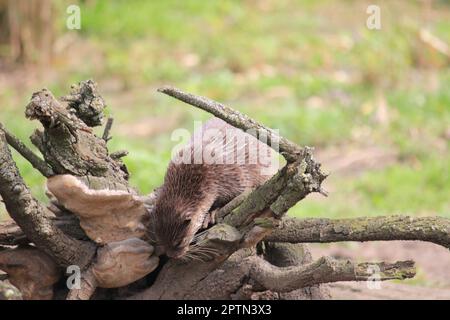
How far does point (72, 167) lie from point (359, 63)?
262 inches

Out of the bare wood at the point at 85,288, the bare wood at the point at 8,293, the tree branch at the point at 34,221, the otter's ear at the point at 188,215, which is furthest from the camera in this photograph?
the otter's ear at the point at 188,215

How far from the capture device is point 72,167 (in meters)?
3.26

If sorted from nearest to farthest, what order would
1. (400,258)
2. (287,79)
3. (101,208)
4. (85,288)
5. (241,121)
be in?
(241,121) → (101,208) → (85,288) → (400,258) → (287,79)

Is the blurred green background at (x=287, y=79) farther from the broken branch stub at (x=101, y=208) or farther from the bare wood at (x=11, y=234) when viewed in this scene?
the broken branch stub at (x=101, y=208)

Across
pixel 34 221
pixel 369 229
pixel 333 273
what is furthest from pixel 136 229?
pixel 369 229

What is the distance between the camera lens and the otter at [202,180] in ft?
11.4

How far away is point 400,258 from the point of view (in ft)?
19.6

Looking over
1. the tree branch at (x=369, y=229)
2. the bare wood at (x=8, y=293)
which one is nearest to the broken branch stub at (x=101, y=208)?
the bare wood at (x=8, y=293)

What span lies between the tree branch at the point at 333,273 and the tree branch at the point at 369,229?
0.41 feet

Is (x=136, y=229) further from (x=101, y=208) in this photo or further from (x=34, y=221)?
(x=34, y=221)

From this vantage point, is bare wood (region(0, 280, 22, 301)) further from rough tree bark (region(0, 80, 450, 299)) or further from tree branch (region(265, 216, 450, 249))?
tree branch (region(265, 216, 450, 249))

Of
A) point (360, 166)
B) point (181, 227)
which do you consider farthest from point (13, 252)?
point (360, 166)

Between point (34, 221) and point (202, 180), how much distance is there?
1009 millimetres
